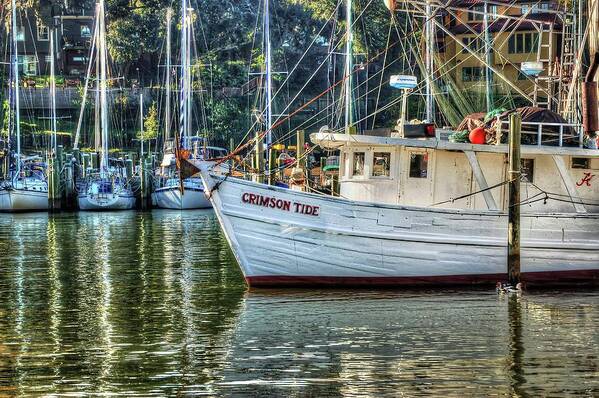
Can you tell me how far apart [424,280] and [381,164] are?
9.27ft

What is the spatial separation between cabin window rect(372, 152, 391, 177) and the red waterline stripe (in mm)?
2401

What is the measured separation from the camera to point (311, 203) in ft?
97.6

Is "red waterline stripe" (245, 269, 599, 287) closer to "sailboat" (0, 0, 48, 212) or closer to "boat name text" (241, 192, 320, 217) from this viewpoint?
"boat name text" (241, 192, 320, 217)

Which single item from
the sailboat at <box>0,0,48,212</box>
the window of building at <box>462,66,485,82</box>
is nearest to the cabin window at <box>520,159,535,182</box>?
the sailboat at <box>0,0,48,212</box>

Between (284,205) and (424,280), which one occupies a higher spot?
(284,205)

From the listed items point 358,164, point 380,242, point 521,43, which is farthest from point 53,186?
point 380,242

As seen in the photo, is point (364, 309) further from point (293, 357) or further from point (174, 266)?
point (174, 266)

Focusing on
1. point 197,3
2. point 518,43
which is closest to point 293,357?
point 518,43

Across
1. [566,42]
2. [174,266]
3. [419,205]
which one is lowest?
[174,266]

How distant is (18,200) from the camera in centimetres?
7075

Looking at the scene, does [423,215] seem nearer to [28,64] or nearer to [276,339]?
[276,339]

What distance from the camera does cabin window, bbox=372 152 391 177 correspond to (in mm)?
30516

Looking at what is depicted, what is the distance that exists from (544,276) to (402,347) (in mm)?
8073

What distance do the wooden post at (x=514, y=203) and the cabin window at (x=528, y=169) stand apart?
5.31 ft
